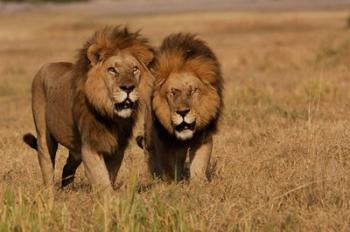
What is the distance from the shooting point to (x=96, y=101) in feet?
19.0

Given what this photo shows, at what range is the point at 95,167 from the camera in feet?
19.4

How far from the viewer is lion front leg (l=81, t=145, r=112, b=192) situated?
5.86 meters

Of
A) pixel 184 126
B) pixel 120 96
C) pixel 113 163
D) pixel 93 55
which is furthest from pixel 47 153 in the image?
pixel 120 96

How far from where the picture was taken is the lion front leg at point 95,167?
19.2ft

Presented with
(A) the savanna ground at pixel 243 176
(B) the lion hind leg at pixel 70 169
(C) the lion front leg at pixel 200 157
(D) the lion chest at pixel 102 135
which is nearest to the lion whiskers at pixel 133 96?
(D) the lion chest at pixel 102 135

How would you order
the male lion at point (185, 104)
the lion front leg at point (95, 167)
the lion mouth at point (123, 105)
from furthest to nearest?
1. the male lion at point (185, 104)
2. the lion front leg at point (95, 167)
3. the lion mouth at point (123, 105)

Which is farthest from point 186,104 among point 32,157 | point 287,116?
point 287,116

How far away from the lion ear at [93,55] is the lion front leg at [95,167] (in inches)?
23.6

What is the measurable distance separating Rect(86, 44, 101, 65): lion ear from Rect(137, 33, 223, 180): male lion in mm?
510

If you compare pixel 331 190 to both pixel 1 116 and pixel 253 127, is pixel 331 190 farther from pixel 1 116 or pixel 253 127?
pixel 1 116

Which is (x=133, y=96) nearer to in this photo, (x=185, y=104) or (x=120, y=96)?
(x=120, y=96)

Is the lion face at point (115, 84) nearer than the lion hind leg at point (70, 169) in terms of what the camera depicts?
Yes

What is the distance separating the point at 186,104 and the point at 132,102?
48cm

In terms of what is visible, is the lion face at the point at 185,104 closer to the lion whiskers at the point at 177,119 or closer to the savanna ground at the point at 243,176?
the lion whiskers at the point at 177,119
